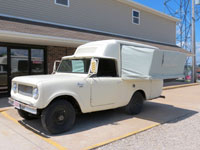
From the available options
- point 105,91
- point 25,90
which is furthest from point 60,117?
point 105,91

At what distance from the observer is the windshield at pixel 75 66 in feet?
17.2

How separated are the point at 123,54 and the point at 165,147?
2931 mm

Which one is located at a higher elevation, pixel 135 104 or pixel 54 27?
pixel 54 27

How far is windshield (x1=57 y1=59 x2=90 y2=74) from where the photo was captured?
5235mm

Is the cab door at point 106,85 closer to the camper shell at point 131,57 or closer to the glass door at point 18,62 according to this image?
the camper shell at point 131,57

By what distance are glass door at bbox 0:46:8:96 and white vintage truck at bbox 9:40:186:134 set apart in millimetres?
4189

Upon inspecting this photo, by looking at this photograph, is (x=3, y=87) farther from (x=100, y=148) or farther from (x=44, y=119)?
(x=100, y=148)

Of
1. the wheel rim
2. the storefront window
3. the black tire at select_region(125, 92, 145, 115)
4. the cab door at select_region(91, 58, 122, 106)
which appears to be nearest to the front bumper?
the wheel rim

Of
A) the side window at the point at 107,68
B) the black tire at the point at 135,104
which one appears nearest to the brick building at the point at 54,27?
the side window at the point at 107,68

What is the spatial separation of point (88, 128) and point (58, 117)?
92 centimetres

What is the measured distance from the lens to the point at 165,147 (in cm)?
381

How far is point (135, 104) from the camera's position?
6.20 meters

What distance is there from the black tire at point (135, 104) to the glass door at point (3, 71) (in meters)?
6.05

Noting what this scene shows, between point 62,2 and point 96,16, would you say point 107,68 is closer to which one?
point 62,2
